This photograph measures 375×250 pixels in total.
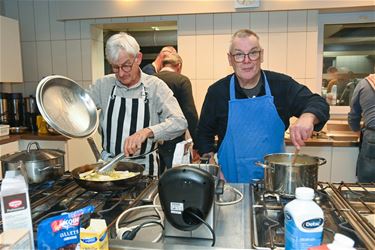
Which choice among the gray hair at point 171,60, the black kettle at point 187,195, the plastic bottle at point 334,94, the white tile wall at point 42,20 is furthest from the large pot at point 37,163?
the plastic bottle at point 334,94

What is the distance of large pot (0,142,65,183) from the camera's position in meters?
1.16

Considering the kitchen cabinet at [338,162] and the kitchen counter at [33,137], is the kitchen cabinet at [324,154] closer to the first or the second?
the kitchen cabinet at [338,162]

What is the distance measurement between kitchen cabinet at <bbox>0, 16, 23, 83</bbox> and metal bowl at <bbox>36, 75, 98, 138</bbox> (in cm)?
176

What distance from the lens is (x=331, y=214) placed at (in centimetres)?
91

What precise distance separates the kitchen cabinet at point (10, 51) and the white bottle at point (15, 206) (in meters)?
2.48

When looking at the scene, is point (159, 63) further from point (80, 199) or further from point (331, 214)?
point (331, 214)

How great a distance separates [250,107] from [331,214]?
684mm

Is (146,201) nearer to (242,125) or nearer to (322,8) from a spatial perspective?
(242,125)

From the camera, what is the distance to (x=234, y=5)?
2.65 metres

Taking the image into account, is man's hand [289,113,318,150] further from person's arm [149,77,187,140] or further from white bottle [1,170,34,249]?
white bottle [1,170,34,249]

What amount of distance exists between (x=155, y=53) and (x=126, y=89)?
2.26m

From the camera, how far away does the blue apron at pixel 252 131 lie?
1497 millimetres

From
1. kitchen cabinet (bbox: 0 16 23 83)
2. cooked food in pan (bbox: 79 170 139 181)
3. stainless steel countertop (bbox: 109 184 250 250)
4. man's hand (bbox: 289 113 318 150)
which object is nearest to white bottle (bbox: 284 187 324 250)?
stainless steel countertop (bbox: 109 184 250 250)

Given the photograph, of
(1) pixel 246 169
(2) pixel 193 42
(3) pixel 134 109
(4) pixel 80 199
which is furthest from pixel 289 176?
(2) pixel 193 42
